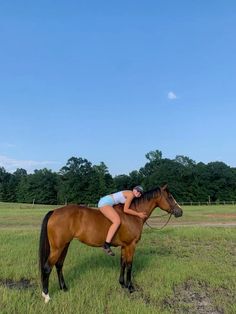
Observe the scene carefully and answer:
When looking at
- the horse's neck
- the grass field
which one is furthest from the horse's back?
the grass field

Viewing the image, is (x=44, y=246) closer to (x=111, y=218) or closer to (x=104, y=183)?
(x=111, y=218)

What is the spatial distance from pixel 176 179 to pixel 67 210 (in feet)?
293

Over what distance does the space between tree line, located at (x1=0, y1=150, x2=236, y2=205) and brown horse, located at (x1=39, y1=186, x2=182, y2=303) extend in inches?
3108

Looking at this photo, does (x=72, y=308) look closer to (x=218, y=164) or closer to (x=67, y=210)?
(x=67, y=210)

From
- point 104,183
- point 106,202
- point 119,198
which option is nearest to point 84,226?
point 106,202

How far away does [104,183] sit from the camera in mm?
93375

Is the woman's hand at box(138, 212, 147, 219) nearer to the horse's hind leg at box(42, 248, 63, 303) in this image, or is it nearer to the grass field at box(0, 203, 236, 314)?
the grass field at box(0, 203, 236, 314)

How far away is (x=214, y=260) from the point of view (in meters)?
11.3

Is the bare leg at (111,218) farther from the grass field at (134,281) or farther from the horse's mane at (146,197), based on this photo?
the grass field at (134,281)

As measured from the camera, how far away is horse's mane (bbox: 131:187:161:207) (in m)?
9.31

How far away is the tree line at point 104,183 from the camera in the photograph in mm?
91875

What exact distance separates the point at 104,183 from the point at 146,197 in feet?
276

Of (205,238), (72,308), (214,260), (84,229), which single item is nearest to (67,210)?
(84,229)

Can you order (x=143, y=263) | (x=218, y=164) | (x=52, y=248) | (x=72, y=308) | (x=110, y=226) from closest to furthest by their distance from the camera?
1. (x=72, y=308)
2. (x=52, y=248)
3. (x=110, y=226)
4. (x=143, y=263)
5. (x=218, y=164)
